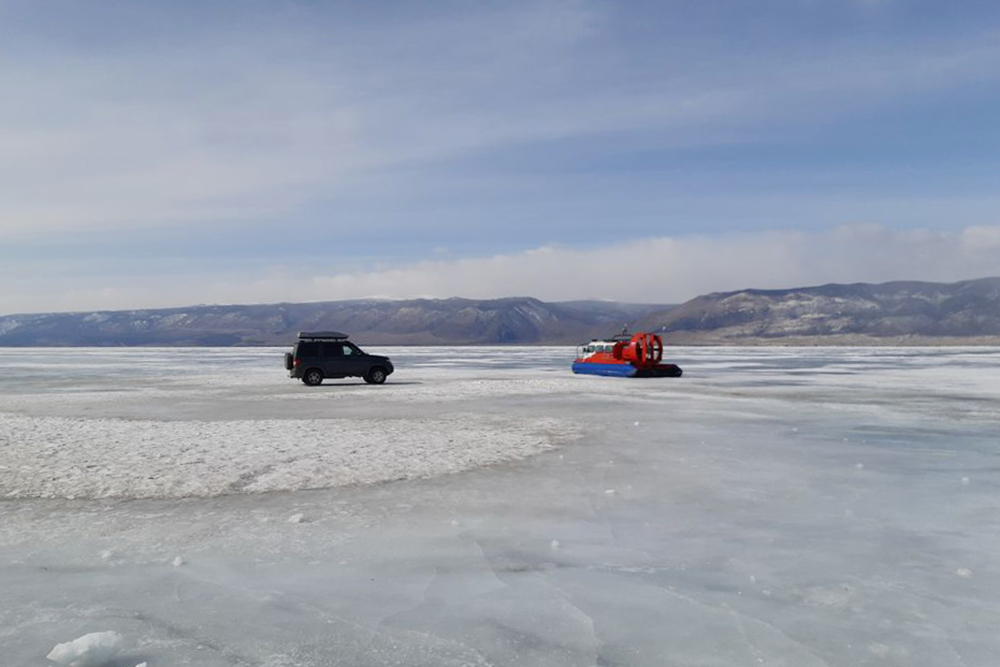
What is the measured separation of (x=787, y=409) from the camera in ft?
66.4

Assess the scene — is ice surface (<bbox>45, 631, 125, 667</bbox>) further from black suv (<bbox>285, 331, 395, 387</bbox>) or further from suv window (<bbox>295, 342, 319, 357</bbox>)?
suv window (<bbox>295, 342, 319, 357</bbox>)

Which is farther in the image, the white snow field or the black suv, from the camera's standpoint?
the black suv

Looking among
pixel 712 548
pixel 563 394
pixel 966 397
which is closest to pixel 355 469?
pixel 712 548

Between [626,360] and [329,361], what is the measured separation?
1452 cm

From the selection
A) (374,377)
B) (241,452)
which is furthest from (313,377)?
(241,452)

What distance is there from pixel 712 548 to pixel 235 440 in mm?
9836

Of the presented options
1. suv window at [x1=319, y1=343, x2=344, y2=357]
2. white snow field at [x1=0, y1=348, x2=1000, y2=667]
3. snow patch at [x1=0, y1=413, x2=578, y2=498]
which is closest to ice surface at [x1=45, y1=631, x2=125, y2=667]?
Answer: white snow field at [x1=0, y1=348, x2=1000, y2=667]

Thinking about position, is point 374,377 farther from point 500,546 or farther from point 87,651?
point 87,651

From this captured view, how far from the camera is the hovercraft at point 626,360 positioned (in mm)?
37031

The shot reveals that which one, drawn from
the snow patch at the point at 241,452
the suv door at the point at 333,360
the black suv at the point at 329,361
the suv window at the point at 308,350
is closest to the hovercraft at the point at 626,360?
the black suv at the point at 329,361

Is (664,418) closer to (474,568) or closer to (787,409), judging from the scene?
(787,409)

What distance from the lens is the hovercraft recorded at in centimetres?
3703

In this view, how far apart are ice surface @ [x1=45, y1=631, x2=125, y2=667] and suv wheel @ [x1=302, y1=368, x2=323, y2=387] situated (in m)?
27.5

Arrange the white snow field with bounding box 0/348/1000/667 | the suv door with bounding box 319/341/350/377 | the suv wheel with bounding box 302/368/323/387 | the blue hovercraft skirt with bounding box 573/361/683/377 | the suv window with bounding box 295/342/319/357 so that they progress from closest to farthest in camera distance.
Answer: the white snow field with bounding box 0/348/1000/667 → the suv wheel with bounding box 302/368/323/387 → the suv window with bounding box 295/342/319/357 → the suv door with bounding box 319/341/350/377 → the blue hovercraft skirt with bounding box 573/361/683/377
